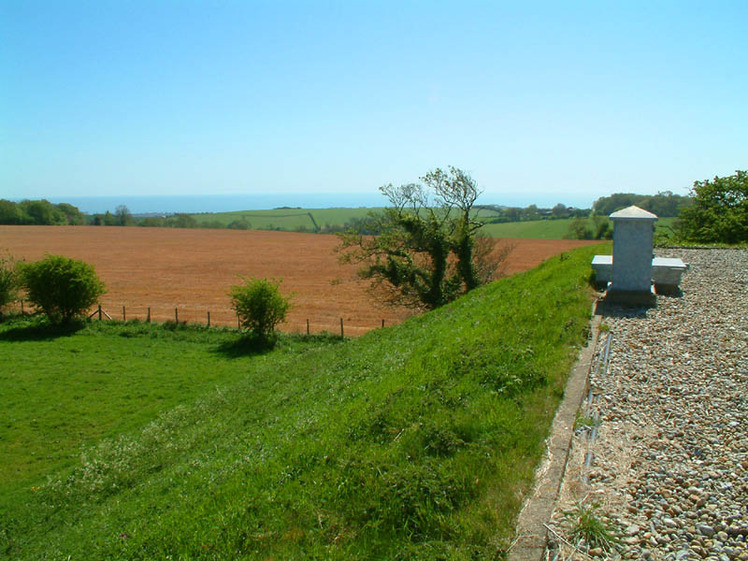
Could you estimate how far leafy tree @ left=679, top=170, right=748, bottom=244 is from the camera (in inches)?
1197

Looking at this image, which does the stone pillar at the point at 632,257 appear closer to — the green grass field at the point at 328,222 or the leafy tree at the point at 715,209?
the leafy tree at the point at 715,209

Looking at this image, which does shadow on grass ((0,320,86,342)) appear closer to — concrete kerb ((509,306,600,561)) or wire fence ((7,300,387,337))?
wire fence ((7,300,387,337))

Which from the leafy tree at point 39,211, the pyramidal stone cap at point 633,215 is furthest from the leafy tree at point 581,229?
the leafy tree at point 39,211

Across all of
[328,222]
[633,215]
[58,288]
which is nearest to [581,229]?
[58,288]

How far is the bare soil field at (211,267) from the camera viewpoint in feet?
119

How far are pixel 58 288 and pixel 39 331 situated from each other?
2.58m

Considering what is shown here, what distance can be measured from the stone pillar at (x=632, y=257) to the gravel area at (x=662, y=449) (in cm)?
173

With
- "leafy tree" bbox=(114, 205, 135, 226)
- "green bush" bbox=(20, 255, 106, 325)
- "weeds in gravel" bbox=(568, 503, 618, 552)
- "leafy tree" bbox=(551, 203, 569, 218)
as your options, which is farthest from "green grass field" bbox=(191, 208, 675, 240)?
"weeds in gravel" bbox=(568, 503, 618, 552)

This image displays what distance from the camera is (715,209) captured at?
33469 millimetres

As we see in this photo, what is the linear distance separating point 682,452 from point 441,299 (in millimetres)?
25611

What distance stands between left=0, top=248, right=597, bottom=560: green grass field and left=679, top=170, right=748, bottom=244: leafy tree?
18.7 m

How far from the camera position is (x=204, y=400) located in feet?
54.5

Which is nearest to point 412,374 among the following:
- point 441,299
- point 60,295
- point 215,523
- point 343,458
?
point 343,458

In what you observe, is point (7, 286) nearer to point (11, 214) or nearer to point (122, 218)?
point (11, 214)
